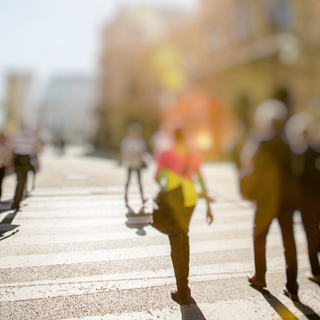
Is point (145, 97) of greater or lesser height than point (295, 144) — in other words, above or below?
above

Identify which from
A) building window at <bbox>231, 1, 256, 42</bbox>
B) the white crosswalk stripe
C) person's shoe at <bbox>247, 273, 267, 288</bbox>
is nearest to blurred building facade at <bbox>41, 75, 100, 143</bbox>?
building window at <bbox>231, 1, 256, 42</bbox>

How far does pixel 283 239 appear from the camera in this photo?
3.55 meters

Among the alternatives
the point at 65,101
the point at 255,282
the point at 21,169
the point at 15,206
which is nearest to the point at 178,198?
the point at 255,282

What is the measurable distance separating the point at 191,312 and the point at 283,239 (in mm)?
1338

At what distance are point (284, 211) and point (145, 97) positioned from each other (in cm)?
3505

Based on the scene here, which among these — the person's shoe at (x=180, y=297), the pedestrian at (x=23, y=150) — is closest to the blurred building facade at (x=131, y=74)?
the pedestrian at (x=23, y=150)

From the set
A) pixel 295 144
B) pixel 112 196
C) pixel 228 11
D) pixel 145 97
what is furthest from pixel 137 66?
pixel 295 144

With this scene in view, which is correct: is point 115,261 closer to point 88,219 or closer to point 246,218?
point 88,219

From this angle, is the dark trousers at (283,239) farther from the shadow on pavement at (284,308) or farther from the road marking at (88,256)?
the road marking at (88,256)

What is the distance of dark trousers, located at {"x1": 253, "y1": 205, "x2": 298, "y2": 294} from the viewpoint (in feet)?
11.3

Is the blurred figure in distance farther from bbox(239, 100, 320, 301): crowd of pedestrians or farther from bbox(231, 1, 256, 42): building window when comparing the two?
bbox(231, 1, 256, 42): building window

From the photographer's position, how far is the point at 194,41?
30016 millimetres

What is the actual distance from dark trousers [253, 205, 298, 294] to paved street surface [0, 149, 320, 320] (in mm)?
254

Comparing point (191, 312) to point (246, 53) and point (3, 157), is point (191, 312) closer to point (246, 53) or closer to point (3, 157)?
point (3, 157)
